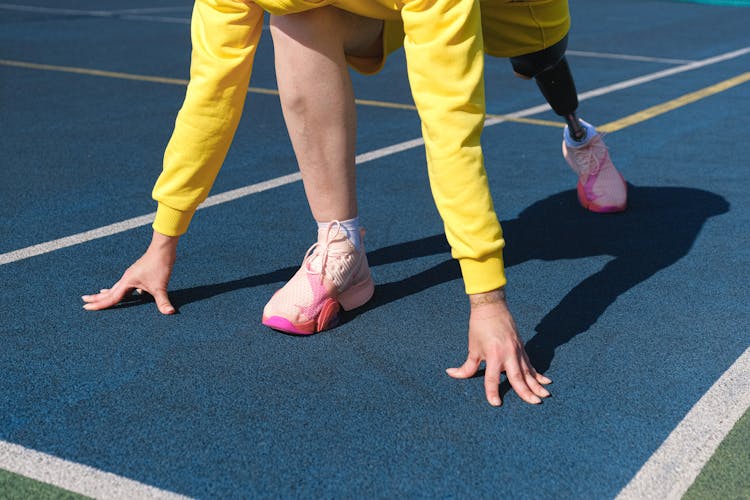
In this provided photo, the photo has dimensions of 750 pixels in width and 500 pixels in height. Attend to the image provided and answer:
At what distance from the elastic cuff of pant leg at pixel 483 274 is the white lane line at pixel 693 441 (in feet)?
1.59

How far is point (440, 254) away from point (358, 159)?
57.6 inches

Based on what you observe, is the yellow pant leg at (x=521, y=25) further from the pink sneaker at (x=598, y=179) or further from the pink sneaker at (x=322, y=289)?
the pink sneaker at (x=322, y=289)

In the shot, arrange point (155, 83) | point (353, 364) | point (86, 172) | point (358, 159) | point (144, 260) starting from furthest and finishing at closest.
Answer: point (155, 83) → point (358, 159) → point (86, 172) → point (144, 260) → point (353, 364)

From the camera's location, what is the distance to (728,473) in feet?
6.24

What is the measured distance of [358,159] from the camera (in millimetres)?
4672

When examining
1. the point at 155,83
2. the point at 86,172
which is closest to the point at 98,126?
the point at 86,172

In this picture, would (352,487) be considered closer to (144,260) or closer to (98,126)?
(144,260)

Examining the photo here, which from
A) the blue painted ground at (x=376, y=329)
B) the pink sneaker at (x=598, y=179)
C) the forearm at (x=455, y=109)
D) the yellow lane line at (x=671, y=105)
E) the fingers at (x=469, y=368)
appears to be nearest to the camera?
the blue painted ground at (x=376, y=329)

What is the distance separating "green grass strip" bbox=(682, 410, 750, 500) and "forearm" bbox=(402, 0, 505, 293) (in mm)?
610

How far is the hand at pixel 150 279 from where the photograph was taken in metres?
2.73

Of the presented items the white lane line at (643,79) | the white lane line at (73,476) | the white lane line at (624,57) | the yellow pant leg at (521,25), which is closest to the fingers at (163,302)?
the white lane line at (73,476)

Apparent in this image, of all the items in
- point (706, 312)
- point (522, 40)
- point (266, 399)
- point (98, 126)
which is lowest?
point (98, 126)

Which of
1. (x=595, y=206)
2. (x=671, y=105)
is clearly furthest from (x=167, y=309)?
(x=671, y=105)

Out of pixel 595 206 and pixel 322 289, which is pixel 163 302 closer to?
pixel 322 289
